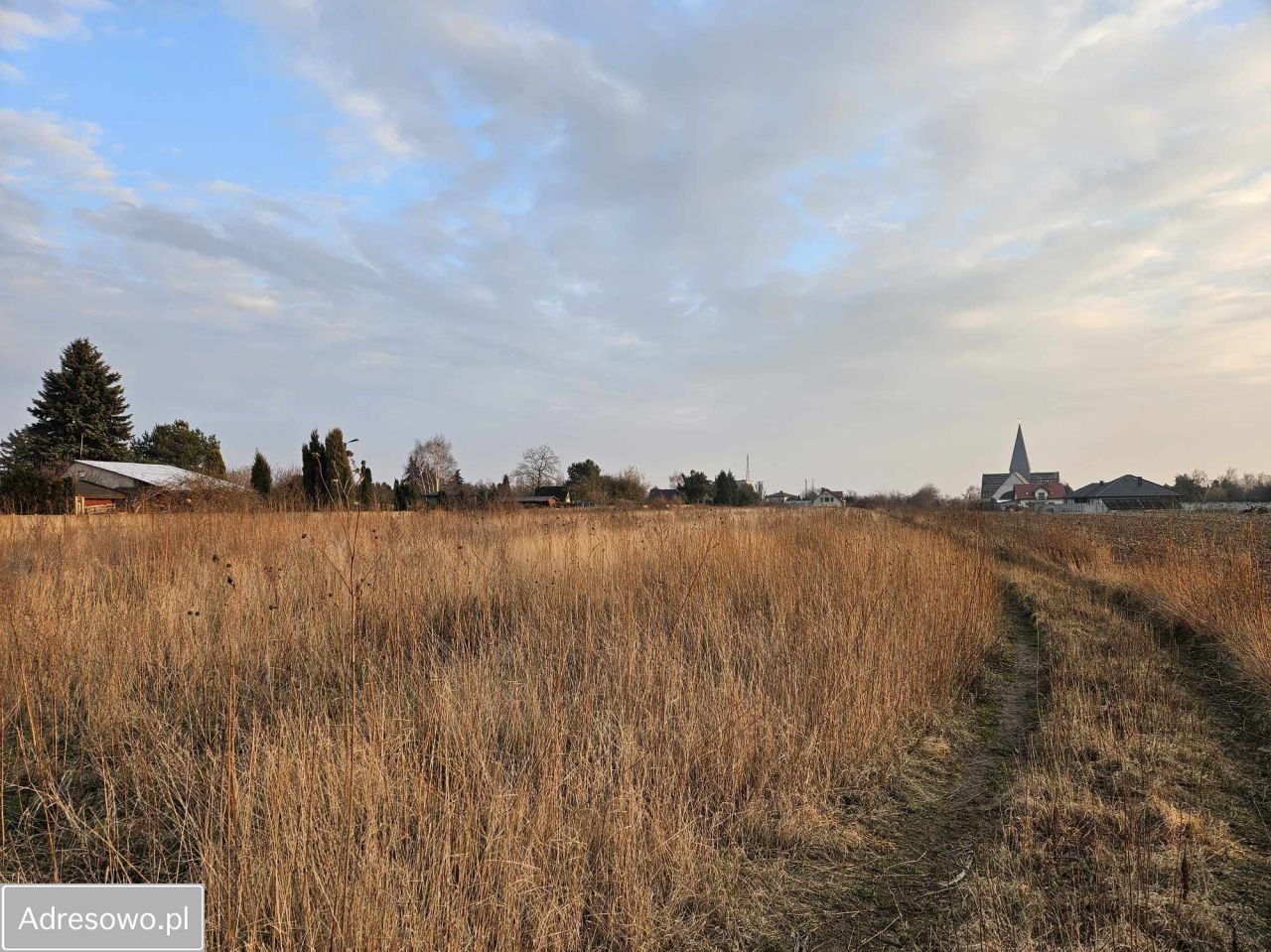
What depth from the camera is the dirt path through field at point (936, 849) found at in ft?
7.17

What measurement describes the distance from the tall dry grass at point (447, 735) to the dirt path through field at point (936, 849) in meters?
0.28

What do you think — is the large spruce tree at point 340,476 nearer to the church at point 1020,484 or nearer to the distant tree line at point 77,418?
the distant tree line at point 77,418

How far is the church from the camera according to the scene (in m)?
79.9

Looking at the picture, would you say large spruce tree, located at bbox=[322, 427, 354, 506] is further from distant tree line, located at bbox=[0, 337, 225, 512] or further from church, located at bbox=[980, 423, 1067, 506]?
church, located at bbox=[980, 423, 1067, 506]

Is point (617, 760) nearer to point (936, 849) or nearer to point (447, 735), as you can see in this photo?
point (447, 735)

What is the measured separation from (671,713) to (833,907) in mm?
1190

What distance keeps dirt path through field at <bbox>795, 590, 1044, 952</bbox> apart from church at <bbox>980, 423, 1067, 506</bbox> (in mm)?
81333

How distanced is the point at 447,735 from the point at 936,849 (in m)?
2.29

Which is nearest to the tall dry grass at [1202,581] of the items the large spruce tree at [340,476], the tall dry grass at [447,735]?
the tall dry grass at [447,735]

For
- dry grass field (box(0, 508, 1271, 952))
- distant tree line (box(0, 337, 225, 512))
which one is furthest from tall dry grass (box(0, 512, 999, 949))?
distant tree line (box(0, 337, 225, 512))

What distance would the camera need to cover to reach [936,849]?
2748 millimetres

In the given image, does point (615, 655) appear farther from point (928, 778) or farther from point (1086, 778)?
point (1086, 778)

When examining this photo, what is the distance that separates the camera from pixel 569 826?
2.34m

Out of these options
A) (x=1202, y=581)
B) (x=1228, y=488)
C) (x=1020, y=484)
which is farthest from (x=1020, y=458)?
(x=1202, y=581)
